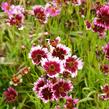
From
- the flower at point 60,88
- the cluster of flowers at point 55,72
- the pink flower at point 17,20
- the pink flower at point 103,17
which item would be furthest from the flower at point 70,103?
the pink flower at point 17,20

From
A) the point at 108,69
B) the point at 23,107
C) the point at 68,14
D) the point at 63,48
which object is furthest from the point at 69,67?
the point at 68,14

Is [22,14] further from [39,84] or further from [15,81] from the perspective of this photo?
[39,84]

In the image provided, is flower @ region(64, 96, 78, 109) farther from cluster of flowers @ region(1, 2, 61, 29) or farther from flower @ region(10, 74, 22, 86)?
cluster of flowers @ region(1, 2, 61, 29)

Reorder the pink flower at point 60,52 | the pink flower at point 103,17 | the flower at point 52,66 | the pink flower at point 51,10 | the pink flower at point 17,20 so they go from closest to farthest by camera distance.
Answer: the flower at point 52,66, the pink flower at point 60,52, the pink flower at point 103,17, the pink flower at point 17,20, the pink flower at point 51,10

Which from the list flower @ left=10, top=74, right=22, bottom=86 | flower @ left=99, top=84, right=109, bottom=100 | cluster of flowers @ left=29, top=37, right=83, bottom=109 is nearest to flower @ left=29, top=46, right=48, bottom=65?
cluster of flowers @ left=29, top=37, right=83, bottom=109

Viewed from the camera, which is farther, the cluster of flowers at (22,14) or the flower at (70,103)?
the cluster of flowers at (22,14)

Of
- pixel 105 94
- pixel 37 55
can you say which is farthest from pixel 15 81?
pixel 105 94

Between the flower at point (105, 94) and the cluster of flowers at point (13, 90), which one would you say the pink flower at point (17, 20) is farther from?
the flower at point (105, 94)
